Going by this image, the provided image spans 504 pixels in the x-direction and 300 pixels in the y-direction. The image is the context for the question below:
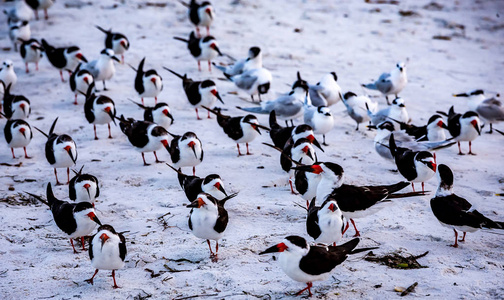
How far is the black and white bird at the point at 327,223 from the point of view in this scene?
18.4 ft

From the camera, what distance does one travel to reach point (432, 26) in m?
14.5

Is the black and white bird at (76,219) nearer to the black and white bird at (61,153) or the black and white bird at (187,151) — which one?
the black and white bird at (61,153)

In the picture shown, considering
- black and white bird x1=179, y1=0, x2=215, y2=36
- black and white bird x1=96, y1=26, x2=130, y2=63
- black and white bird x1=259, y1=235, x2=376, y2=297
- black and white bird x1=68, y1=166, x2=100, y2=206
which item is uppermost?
black and white bird x1=179, y1=0, x2=215, y2=36

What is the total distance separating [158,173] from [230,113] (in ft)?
7.82

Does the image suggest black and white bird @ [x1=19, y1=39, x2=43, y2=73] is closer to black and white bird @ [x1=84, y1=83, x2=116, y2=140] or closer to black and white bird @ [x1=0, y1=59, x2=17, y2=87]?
black and white bird @ [x1=0, y1=59, x2=17, y2=87]

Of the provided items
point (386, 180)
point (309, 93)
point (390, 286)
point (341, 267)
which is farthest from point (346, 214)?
point (309, 93)

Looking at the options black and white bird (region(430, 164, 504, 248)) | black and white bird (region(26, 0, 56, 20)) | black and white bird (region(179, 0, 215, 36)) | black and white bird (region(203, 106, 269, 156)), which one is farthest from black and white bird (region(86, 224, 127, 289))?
black and white bird (region(26, 0, 56, 20))

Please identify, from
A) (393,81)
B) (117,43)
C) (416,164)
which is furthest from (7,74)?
(416,164)

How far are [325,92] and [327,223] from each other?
4.77 metres

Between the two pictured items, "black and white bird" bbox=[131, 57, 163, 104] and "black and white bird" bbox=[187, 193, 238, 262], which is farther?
"black and white bird" bbox=[131, 57, 163, 104]

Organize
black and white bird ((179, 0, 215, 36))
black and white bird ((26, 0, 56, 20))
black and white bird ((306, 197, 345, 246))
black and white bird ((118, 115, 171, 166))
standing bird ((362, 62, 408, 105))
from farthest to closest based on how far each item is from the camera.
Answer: black and white bird ((26, 0, 56, 20)) < black and white bird ((179, 0, 215, 36)) < standing bird ((362, 62, 408, 105)) < black and white bird ((118, 115, 171, 166)) < black and white bird ((306, 197, 345, 246))

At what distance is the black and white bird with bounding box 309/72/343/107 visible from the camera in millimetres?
9945

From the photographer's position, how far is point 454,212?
5875 millimetres

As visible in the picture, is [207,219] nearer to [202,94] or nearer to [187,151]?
[187,151]
